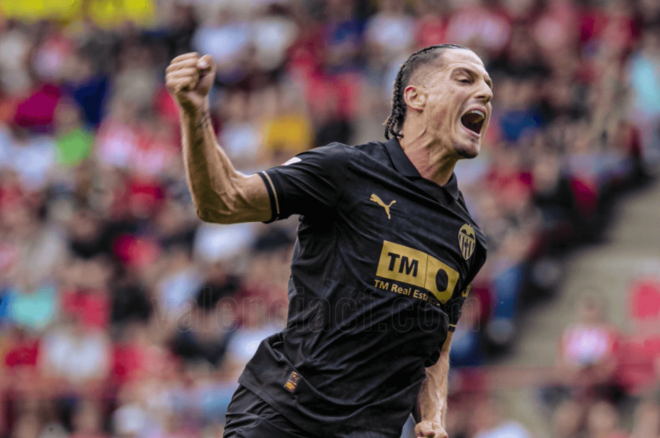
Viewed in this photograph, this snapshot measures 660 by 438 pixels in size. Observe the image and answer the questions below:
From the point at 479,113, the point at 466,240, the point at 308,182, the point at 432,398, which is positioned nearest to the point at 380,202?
the point at 308,182

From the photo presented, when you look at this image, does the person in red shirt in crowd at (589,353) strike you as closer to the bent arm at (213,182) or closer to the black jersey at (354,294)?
the black jersey at (354,294)

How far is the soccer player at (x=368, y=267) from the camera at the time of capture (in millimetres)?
Answer: 3664

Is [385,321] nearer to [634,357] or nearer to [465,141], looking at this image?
[465,141]

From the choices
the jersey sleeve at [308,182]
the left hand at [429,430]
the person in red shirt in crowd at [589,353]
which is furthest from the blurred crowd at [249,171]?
the jersey sleeve at [308,182]

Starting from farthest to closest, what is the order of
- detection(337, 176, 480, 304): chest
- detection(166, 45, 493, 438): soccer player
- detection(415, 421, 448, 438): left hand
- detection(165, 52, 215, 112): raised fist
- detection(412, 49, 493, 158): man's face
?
1. detection(415, 421, 448, 438): left hand
2. detection(412, 49, 493, 158): man's face
3. detection(337, 176, 480, 304): chest
4. detection(166, 45, 493, 438): soccer player
5. detection(165, 52, 215, 112): raised fist

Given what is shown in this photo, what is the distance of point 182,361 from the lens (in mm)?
9773

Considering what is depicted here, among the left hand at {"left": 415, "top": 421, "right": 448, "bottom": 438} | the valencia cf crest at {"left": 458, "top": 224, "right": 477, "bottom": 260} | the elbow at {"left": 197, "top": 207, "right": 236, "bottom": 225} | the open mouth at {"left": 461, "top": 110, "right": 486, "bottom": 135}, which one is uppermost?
the open mouth at {"left": 461, "top": 110, "right": 486, "bottom": 135}

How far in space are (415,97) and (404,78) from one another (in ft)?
0.46

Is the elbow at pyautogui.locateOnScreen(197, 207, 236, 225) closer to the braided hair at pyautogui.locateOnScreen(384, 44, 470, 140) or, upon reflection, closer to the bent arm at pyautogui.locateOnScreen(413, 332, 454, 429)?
the braided hair at pyautogui.locateOnScreen(384, 44, 470, 140)

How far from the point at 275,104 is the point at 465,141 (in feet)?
27.8

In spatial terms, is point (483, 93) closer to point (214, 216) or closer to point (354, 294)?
point (354, 294)

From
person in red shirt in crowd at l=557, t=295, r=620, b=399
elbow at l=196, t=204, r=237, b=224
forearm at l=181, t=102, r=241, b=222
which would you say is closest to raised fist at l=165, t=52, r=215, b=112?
forearm at l=181, t=102, r=241, b=222

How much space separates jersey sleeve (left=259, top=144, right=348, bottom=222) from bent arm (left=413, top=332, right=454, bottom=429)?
1.04m

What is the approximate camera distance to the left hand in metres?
4.07
